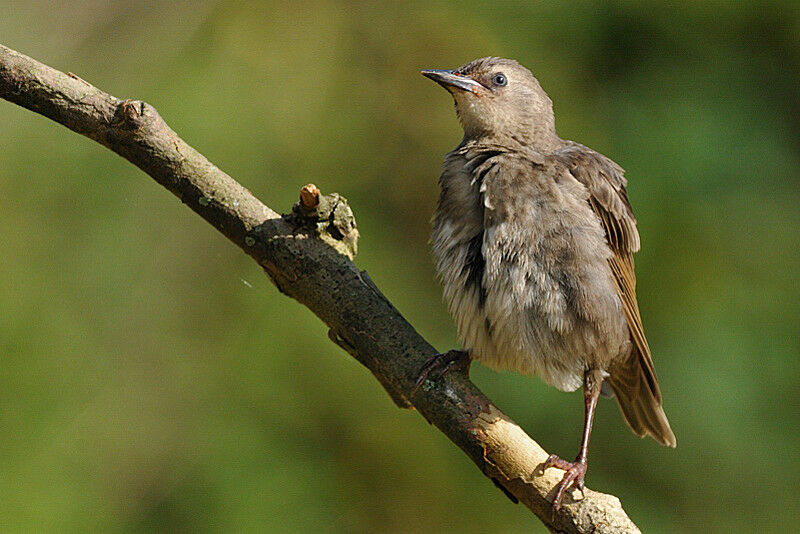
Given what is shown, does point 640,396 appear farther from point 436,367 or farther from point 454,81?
point 454,81

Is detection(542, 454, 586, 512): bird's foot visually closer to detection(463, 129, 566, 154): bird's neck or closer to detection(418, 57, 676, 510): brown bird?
detection(418, 57, 676, 510): brown bird

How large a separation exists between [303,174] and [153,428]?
1402 millimetres

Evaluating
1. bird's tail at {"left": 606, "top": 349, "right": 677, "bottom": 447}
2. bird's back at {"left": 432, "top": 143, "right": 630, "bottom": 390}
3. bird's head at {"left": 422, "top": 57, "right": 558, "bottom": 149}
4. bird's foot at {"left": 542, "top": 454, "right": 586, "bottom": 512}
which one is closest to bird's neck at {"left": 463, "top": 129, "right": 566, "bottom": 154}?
bird's head at {"left": 422, "top": 57, "right": 558, "bottom": 149}

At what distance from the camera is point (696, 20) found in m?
4.92

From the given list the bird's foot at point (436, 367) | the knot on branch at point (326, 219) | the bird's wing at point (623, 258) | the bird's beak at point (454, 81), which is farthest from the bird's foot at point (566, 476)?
the bird's beak at point (454, 81)

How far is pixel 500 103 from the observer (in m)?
3.52

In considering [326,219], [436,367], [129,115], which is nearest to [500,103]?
[326,219]

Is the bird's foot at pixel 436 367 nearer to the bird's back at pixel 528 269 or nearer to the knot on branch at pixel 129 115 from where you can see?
the bird's back at pixel 528 269

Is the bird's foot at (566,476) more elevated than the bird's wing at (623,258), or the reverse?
the bird's wing at (623,258)

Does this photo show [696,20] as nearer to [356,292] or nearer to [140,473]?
[356,292]

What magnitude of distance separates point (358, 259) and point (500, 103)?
123 centimetres

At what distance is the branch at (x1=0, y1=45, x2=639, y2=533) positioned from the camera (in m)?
2.65

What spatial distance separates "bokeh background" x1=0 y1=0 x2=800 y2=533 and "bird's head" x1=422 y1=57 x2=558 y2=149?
1089mm

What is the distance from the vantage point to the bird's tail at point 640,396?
3449 millimetres
